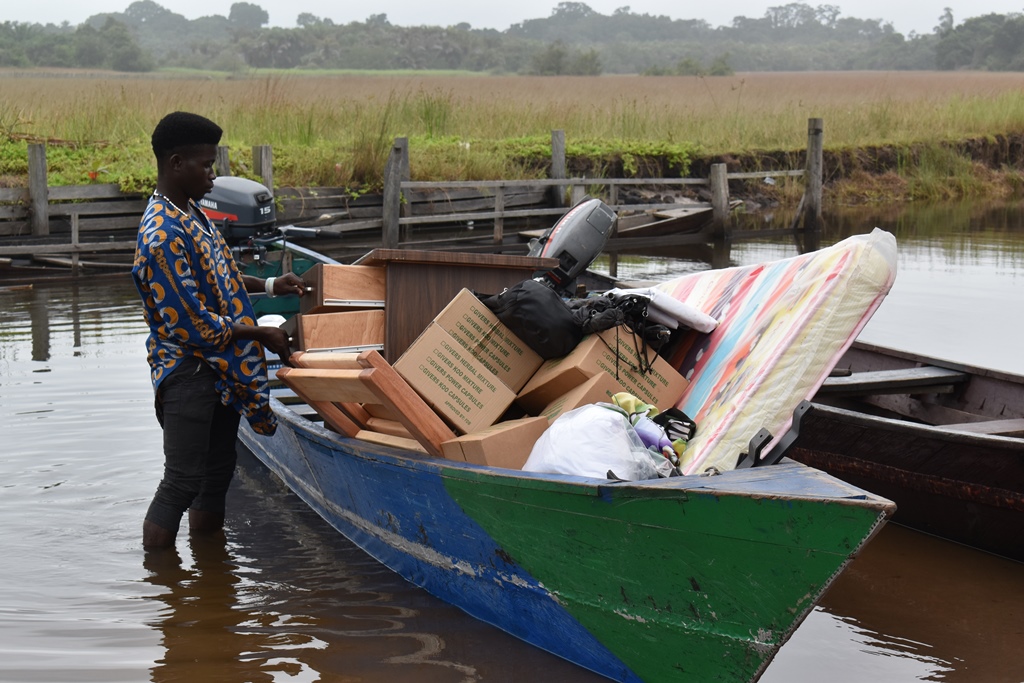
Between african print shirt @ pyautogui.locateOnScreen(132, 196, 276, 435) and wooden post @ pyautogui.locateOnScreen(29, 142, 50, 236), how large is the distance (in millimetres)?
8921

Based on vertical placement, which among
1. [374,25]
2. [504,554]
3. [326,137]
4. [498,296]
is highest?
[374,25]

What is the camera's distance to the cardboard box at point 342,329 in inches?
187

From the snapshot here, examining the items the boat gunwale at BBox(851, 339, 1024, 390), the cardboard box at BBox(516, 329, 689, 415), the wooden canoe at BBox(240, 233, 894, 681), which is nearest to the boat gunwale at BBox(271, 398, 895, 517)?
the wooden canoe at BBox(240, 233, 894, 681)

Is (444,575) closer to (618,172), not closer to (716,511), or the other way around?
(716,511)

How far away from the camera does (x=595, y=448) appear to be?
3.94m

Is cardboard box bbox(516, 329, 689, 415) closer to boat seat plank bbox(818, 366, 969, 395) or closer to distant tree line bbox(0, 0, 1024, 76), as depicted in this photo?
boat seat plank bbox(818, 366, 969, 395)

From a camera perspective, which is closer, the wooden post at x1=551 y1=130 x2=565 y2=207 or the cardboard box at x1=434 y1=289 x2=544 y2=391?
the cardboard box at x1=434 y1=289 x2=544 y2=391

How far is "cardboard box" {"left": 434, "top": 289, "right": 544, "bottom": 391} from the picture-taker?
4507 mm

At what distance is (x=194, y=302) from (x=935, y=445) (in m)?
3.23

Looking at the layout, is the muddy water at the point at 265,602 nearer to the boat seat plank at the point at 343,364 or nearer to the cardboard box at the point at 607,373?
the boat seat plank at the point at 343,364

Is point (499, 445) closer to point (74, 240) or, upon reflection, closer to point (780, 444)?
point (780, 444)

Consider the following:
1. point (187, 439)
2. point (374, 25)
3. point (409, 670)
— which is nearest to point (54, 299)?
point (187, 439)

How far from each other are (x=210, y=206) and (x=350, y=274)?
3.36 metres

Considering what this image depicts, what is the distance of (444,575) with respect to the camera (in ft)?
14.9
